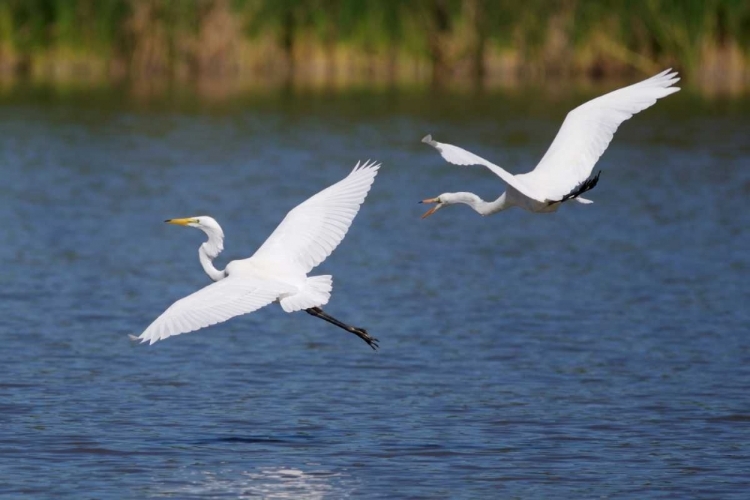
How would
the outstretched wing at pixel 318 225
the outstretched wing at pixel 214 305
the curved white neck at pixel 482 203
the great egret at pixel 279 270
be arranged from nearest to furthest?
1. the outstretched wing at pixel 214 305
2. the great egret at pixel 279 270
3. the outstretched wing at pixel 318 225
4. the curved white neck at pixel 482 203

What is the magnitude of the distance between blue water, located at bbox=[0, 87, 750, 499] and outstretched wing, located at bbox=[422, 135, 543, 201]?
159 centimetres

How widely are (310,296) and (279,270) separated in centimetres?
51

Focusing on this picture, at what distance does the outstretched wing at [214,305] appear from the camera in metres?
7.90

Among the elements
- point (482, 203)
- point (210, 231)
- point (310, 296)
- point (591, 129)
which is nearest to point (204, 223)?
point (210, 231)

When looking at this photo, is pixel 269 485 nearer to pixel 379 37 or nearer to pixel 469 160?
pixel 469 160

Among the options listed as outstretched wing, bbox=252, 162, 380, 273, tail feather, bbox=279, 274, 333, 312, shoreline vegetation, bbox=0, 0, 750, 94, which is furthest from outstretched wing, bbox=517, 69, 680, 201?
shoreline vegetation, bbox=0, 0, 750, 94

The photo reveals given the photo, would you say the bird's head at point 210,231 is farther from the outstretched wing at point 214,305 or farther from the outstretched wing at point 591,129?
the outstretched wing at point 591,129

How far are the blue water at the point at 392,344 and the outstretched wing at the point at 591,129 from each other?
1.65 meters

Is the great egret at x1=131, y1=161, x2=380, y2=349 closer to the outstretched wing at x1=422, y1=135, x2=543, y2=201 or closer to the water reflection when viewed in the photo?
the outstretched wing at x1=422, y1=135, x2=543, y2=201

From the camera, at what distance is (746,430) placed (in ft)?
31.5

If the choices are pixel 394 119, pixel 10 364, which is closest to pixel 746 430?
pixel 10 364

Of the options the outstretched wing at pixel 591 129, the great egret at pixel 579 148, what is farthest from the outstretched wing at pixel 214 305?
the outstretched wing at pixel 591 129

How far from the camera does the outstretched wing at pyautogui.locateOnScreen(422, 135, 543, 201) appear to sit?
8.67 m

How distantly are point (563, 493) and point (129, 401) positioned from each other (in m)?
3.32
